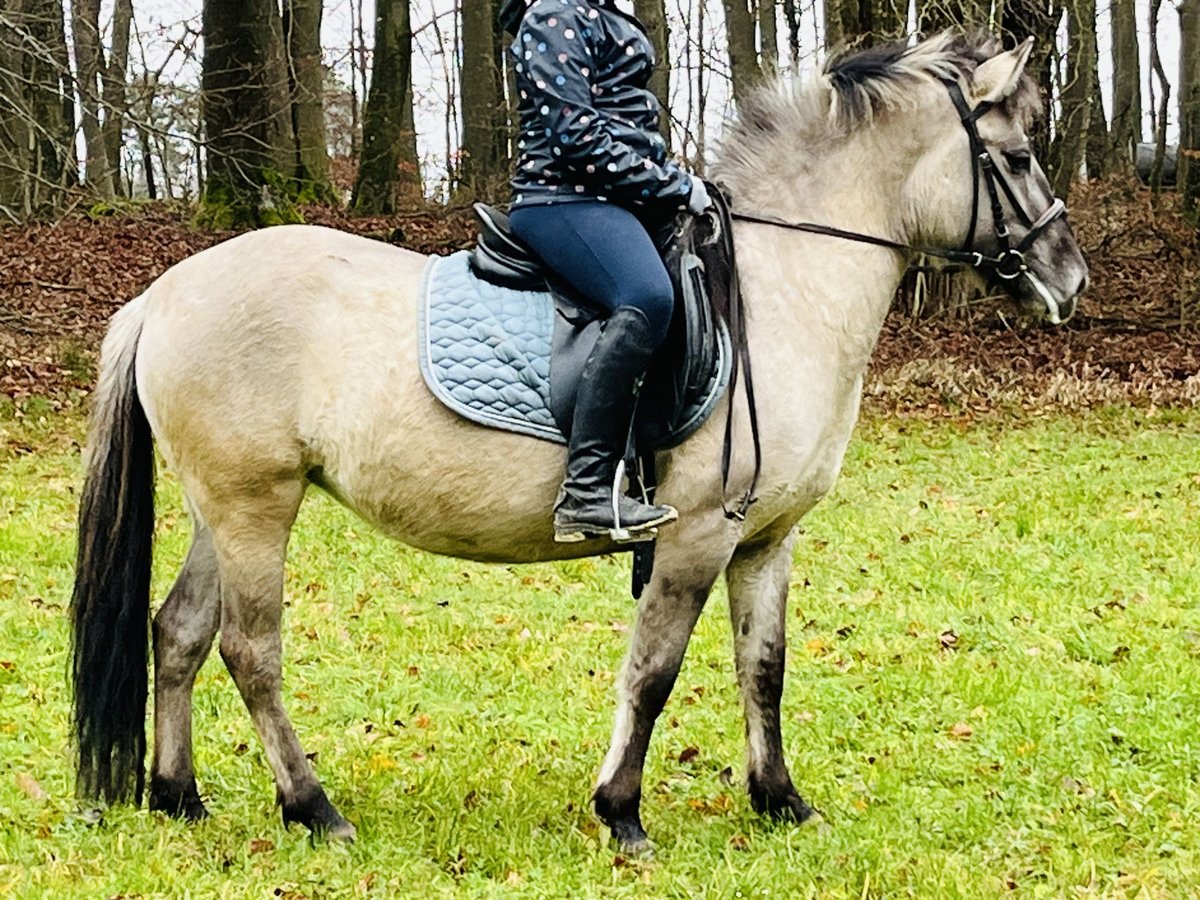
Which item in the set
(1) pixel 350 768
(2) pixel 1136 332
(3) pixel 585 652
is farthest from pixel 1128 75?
(1) pixel 350 768

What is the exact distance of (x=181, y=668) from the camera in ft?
15.7

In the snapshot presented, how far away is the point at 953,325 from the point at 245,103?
886cm

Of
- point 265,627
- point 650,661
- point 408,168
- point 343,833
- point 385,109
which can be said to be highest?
point 385,109

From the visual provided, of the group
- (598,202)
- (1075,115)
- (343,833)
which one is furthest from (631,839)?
(1075,115)

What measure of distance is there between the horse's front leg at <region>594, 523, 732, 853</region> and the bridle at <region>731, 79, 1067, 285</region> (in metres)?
1.03

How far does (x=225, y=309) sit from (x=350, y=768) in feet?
6.08

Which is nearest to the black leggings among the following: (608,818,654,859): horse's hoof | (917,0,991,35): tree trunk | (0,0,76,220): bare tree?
(608,818,654,859): horse's hoof

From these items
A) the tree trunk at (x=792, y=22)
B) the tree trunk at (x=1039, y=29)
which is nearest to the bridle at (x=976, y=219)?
the tree trunk at (x=1039, y=29)

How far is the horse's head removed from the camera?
448cm

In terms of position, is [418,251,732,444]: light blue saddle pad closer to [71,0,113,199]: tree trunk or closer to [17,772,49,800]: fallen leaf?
[17,772,49,800]: fallen leaf

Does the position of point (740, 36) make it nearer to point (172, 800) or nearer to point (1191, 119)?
point (1191, 119)

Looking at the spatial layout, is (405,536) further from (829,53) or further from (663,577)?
(829,53)

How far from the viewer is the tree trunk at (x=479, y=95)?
21.8 m

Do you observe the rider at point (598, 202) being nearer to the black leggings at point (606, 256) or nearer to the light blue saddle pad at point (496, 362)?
the black leggings at point (606, 256)
